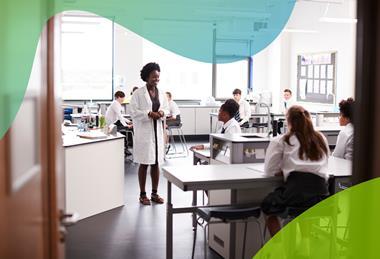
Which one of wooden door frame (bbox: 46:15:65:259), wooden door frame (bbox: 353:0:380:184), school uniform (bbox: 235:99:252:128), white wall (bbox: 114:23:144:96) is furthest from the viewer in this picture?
white wall (bbox: 114:23:144:96)

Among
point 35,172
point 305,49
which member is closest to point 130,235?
point 35,172

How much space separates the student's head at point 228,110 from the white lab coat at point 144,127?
731 mm

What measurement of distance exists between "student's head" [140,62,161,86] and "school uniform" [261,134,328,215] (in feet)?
6.44

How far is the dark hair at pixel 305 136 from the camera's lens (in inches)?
128

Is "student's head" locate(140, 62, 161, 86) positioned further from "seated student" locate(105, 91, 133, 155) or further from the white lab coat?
"seated student" locate(105, 91, 133, 155)

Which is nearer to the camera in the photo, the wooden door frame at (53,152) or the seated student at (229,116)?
the wooden door frame at (53,152)

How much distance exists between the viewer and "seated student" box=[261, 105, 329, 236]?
3.22m

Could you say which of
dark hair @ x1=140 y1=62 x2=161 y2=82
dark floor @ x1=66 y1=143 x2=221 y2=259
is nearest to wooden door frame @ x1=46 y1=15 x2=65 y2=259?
dark floor @ x1=66 y1=143 x2=221 y2=259

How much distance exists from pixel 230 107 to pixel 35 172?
3.02m

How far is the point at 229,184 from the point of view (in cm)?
327

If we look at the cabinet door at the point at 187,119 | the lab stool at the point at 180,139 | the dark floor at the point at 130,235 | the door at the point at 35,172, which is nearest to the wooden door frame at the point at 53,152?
the door at the point at 35,172

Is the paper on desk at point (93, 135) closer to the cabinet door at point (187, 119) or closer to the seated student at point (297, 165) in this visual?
the seated student at point (297, 165)

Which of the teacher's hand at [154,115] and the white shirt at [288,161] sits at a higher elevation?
the teacher's hand at [154,115]
